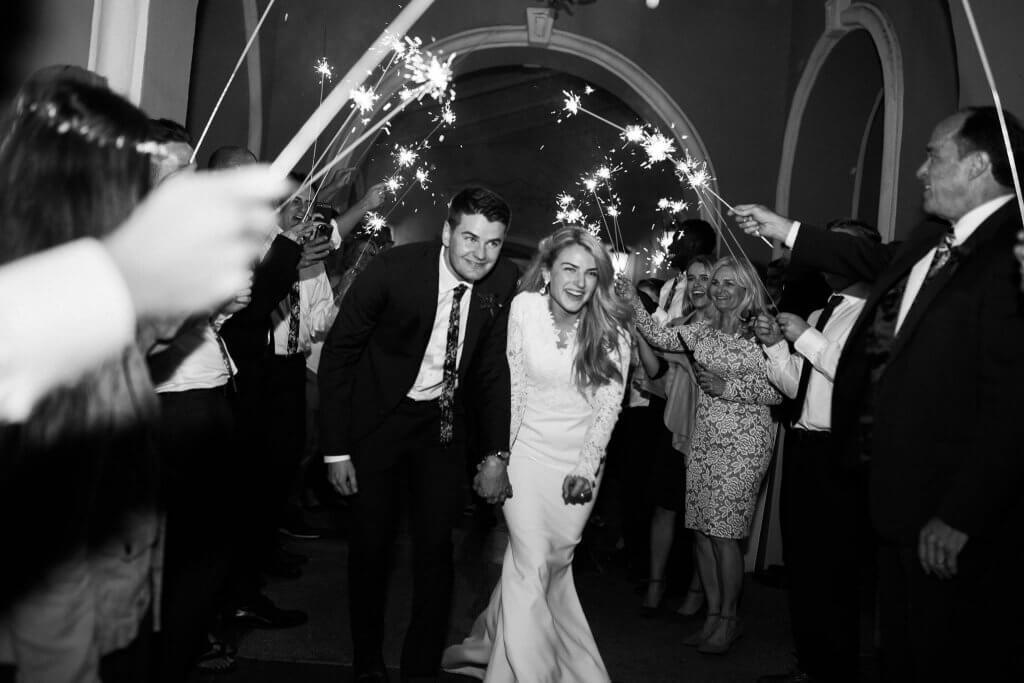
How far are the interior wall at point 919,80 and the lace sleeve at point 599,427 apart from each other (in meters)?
2.25

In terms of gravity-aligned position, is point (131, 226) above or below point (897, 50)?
below

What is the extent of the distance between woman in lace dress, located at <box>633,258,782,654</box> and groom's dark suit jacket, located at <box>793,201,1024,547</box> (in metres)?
1.72

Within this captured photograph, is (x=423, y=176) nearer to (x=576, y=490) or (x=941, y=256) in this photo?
(x=576, y=490)

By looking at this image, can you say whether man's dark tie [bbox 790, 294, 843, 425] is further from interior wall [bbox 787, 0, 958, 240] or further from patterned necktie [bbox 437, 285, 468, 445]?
patterned necktie [bbox 437, 285, 468, 445]

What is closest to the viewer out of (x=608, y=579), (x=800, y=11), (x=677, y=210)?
(x=608, y=579)

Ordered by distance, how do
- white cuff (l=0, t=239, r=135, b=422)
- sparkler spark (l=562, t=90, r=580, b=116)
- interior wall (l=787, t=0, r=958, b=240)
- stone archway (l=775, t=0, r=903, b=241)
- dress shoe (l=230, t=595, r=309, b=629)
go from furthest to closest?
1. sparkler spark (l=562, t=90, r=580, b=116)
2. stone archway (l=775, t=0, r=903, b=241)
3. interior wall (l=787, t=0, r=958, b=240)
4. dress shoe (l=230, t=595, r=309, b=629)
5. white cuff (l=0, t=239, r=135, b=422)

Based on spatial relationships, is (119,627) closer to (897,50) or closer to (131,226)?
(131,226)

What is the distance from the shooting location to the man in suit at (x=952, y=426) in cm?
227

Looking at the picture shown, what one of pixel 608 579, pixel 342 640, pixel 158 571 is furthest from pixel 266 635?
pixel 158 571

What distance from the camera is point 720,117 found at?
7.74m

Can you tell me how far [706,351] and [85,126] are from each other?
3.65 meters

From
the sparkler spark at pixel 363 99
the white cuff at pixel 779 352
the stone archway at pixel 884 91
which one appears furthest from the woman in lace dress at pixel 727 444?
the sparkler spark at pixel 363 99

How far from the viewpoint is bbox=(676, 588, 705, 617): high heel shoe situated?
483cm

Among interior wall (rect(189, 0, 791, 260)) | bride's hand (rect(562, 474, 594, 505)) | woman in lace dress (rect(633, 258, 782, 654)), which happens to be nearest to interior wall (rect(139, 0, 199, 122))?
bride's hand (rect(562, 474, 594, 505))
